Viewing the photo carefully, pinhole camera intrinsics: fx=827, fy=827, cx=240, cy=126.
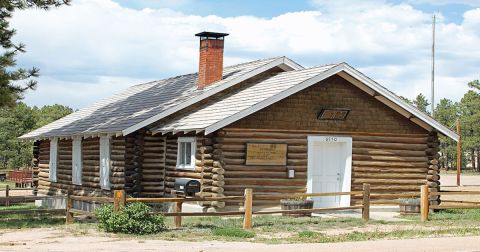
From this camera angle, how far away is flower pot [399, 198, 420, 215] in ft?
85.5

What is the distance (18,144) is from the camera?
76.4 m

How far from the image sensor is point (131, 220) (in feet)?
63.8

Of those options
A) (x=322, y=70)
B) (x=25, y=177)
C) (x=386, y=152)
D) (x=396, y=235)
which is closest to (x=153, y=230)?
(x=396, y=235)

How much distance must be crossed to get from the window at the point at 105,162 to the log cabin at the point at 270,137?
0.04 meters

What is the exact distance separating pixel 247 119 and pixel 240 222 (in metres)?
4.21

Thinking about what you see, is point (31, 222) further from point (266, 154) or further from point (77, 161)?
point (77, 161)

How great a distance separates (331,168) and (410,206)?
2899mm

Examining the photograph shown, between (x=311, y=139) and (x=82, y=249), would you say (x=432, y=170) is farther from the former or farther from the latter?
(x=82, y=249)

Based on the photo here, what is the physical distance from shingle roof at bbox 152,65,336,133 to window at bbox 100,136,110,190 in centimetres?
286

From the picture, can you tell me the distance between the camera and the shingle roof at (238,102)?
1009 inches

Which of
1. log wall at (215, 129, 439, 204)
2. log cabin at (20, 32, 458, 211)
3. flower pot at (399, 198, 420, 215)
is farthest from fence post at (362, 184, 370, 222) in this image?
flower pot at (399, 198, 420, 215)

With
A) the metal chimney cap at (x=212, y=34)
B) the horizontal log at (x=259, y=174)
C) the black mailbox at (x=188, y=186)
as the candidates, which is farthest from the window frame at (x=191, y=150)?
the metal chimney cap at (x=212, y=34)

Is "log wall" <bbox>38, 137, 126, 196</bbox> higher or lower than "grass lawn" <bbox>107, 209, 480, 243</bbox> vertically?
higher

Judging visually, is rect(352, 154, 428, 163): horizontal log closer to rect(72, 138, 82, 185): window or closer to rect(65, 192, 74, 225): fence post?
rect(65, 192, 74, 225): fence post
